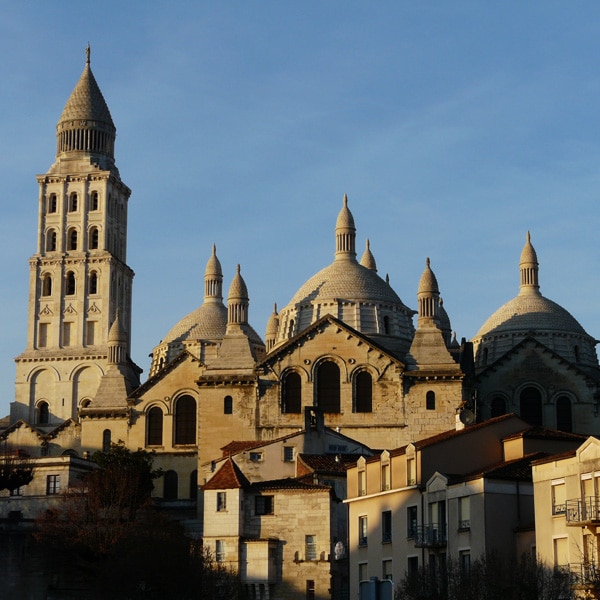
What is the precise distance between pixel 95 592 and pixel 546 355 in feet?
126

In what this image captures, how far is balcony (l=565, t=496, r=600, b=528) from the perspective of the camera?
41000 millimetres

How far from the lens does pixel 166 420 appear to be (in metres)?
94.3

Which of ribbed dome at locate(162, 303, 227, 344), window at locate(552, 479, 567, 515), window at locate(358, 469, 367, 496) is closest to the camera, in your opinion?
window at locate(552, 479, 567, 515)

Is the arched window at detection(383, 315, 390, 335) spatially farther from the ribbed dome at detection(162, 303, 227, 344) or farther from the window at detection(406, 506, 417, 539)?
the window at detection(406, 506, 417, 539)

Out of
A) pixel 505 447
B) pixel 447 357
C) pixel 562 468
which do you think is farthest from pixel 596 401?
pixel 562 468

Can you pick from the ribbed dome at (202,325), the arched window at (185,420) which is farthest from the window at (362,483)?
the ribbed dome at (202,325)

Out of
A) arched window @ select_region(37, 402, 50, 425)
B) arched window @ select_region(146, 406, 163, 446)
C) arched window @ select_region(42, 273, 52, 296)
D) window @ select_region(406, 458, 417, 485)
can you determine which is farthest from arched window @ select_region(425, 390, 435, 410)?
arched window @ select_region(42, 273, 52, 296)

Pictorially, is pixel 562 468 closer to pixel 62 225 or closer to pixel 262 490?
pixel 262 490

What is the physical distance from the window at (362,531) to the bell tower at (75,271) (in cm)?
6154

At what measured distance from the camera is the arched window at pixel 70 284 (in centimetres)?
11862

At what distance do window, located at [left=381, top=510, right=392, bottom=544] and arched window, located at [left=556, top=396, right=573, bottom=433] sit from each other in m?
42.0

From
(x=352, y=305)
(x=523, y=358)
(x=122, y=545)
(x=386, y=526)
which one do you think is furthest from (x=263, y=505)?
(x=523, y=358)

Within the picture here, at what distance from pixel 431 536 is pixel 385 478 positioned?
4.92 m

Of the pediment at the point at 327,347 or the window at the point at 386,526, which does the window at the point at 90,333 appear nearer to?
the pediment at the point at 327,347
